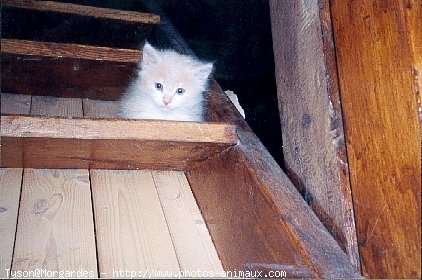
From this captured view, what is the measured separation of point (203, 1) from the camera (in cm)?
266

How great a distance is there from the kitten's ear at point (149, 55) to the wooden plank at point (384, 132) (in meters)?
1.47

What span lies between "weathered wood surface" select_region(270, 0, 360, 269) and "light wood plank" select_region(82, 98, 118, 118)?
907mm

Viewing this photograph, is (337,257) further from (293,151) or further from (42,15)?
(42,15)

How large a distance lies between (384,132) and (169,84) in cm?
169

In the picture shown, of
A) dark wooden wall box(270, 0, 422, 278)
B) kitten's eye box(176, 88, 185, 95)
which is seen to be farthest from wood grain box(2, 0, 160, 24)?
dark wooden wall box(270, 0, 422, 278)

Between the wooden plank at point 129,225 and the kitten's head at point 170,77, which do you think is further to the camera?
the kitten's head at point 170,77

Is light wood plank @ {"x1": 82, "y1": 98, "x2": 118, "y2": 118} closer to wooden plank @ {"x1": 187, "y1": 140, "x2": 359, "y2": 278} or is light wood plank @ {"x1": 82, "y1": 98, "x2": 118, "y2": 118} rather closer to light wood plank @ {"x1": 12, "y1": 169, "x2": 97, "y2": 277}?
light wood plank @ {"x1": 12, "y1": 169, "x2": 97, "y2": 277}

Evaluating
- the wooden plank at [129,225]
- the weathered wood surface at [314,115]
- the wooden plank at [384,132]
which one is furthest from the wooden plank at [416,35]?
the wooden plank at [129,225]

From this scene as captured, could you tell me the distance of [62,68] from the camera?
5.40 feet

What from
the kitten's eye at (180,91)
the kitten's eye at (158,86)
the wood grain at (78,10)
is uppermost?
the wood grain at (78,10)

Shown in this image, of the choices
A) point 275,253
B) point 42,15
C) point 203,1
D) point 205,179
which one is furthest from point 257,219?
point 203,1

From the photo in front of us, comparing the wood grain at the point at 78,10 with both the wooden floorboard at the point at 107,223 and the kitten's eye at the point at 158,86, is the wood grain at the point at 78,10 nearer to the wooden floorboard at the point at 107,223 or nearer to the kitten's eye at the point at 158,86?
the kitten's eye at the point at 158,86

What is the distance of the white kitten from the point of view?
224 centimetres

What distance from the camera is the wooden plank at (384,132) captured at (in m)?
0.74
